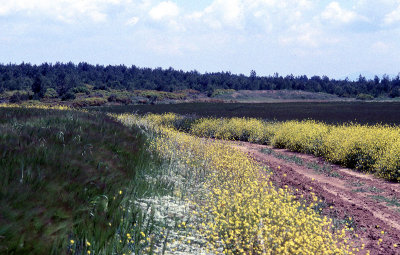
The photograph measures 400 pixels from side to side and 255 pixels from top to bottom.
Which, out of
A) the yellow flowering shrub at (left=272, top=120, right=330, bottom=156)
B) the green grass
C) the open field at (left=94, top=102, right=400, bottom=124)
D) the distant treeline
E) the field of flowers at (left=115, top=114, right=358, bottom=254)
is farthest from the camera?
the distant treeline

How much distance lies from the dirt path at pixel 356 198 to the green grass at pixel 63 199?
320 centimetres

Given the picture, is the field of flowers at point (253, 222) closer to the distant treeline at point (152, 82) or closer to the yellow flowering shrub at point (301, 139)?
the yellow flowering shrub at point (301, 139)

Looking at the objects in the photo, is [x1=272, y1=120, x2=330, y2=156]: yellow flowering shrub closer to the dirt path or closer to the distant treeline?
the dirt path

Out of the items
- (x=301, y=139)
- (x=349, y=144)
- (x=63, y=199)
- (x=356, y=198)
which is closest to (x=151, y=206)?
(x=63, y=199)

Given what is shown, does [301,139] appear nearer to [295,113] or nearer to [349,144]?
[349,144]

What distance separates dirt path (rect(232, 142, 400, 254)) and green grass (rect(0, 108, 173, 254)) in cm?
320

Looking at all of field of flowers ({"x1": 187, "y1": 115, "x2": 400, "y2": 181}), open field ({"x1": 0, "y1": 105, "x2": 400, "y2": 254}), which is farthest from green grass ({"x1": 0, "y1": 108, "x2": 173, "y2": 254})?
field of flowers ({"x1": 187, "y1": 115, "x2": 400, "y2": 181})

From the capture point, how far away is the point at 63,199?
125 inches

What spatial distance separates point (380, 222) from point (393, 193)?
310cm

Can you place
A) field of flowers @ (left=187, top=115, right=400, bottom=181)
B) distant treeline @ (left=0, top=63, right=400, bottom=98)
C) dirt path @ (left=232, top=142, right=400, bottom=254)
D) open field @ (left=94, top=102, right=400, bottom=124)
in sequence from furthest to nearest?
distant treeline @ (left=0, top=63, right=400, bottom=98) < open field @ (left=94, top=102, right=400, bottom=124) < field of flowers @ (left=187, top=115, right=400, bottom=181) < dirt path @ (left=232, top=142, right=400, bottom=254)

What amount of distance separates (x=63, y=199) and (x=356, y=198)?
300 inches

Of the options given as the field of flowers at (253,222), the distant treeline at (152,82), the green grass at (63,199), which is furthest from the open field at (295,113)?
the distant treeline at (152,82)

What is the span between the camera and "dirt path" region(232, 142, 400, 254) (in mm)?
6395

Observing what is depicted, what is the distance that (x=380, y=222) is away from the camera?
7.10m
